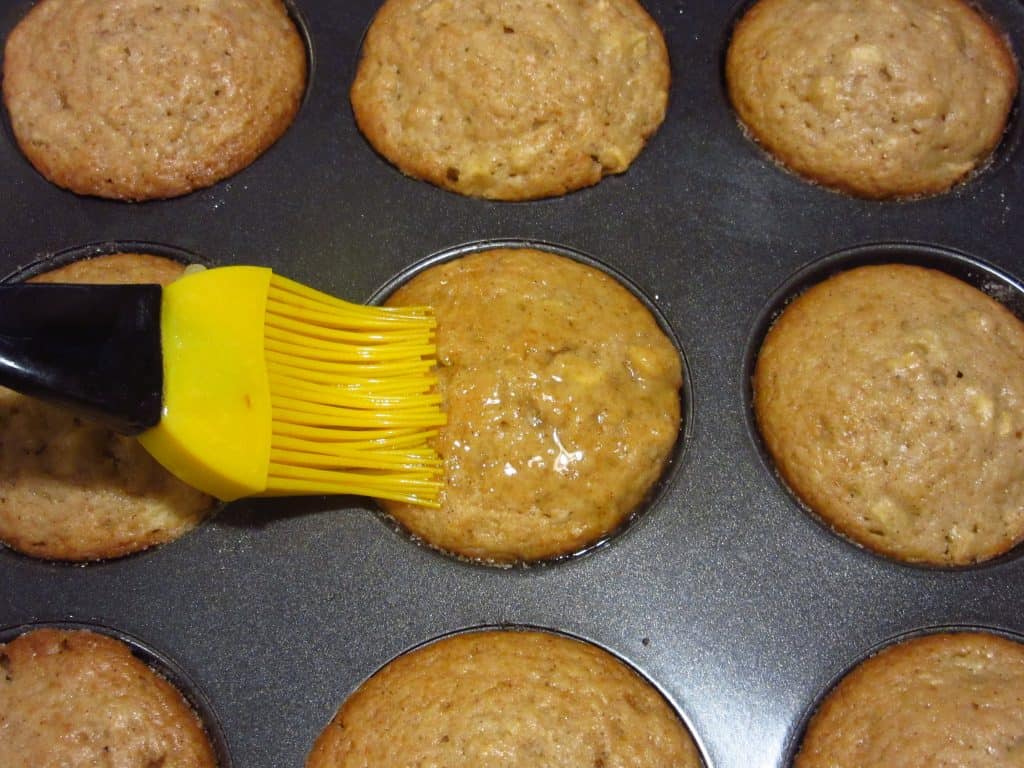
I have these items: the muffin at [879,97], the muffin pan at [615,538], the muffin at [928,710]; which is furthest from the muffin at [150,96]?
the muffin at [928,710]

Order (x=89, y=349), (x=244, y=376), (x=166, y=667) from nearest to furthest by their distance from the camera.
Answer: (x=89, y=349) < (x=244, y=376) < (x=166, y=667)

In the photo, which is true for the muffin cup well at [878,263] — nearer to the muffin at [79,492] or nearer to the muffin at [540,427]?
the muffin at [540,427]

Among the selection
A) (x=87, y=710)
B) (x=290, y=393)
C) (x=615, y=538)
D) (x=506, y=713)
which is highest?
(x=290, y=393)

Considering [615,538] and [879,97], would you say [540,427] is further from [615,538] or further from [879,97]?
[879,97]

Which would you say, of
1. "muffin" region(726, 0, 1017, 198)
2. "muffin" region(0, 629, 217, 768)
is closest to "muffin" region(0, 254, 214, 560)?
"muffin" region(0, 629, 217, 768)

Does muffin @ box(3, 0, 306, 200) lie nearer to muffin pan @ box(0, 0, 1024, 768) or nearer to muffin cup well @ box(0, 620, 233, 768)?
muffin pan @ box(0, 0, 1024, 768)

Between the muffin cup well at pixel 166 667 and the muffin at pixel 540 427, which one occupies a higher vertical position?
the muffin at pixel 540 427

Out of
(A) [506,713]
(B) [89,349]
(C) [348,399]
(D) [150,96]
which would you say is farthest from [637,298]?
(D) [150,96]
